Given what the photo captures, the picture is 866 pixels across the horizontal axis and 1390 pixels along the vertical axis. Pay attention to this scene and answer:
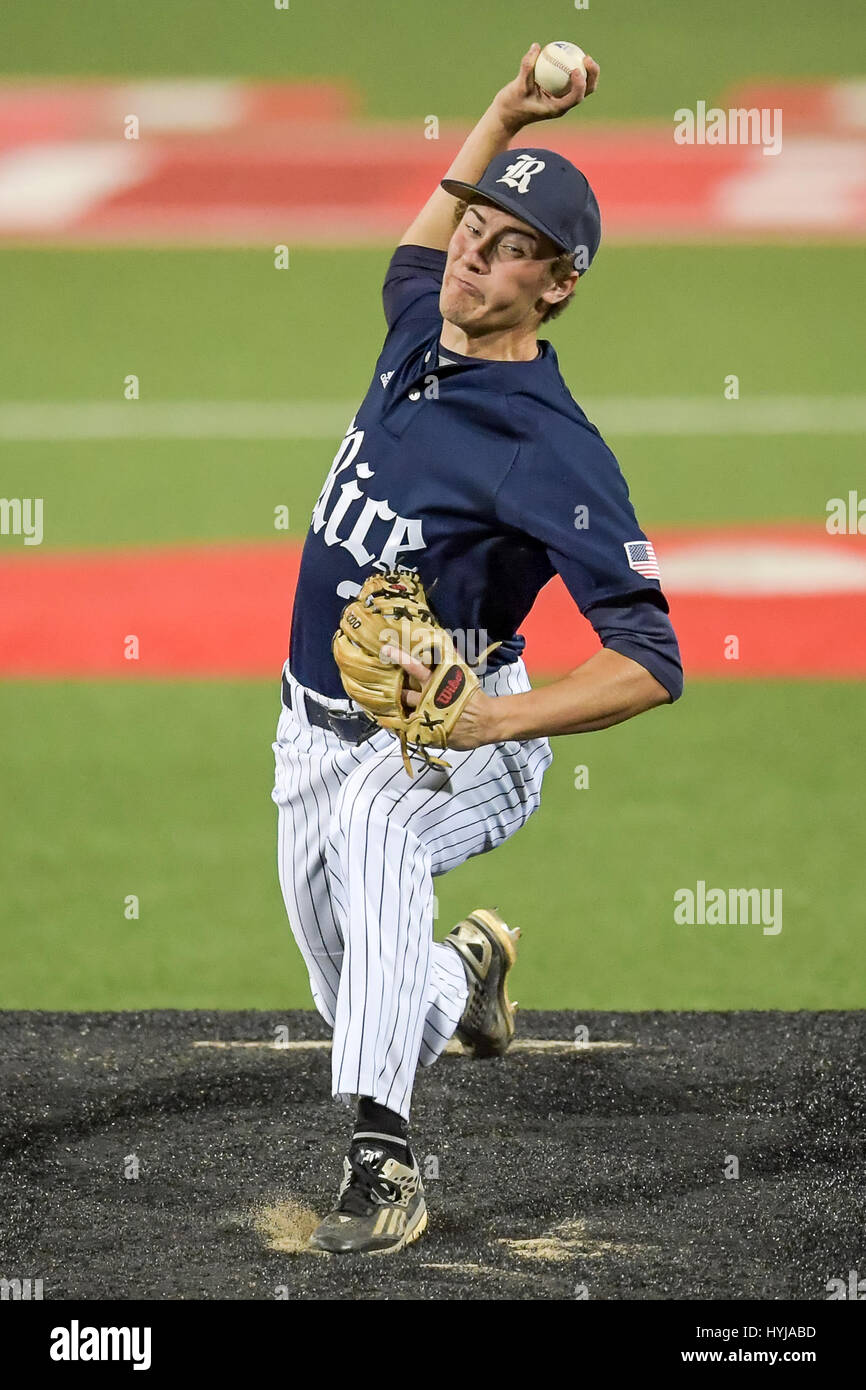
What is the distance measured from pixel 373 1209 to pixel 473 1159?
57 cm

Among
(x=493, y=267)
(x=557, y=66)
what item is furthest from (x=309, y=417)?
(x=493, y=267)

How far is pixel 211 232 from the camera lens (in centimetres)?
1716

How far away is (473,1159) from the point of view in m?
4.24

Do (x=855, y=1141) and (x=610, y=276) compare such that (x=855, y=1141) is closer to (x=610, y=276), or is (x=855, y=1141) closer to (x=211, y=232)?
(x=610, y=276)

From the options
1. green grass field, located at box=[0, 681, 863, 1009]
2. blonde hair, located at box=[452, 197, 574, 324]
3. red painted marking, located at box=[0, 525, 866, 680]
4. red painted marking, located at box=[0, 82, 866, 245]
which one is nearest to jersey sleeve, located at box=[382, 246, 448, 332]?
blonde hair, located at box=[452, 197, 574, 324]

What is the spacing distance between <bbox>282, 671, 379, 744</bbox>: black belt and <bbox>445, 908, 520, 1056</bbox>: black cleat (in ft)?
2.58

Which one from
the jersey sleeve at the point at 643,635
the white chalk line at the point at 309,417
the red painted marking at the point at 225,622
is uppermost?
the white chalk line at the point at 309,417

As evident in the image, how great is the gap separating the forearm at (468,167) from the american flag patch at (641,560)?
3.67ft

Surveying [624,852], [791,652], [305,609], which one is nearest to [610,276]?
[791,652]

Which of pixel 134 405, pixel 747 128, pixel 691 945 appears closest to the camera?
pixel 691 945

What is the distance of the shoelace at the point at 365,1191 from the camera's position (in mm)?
3719

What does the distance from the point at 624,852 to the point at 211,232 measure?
11.7 metres

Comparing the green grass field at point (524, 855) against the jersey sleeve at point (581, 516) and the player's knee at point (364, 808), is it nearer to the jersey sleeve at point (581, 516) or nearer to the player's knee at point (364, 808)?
the player's knee at point (364, 808)

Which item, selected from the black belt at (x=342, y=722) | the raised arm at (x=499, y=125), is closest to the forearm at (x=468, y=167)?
the raised arm at (x=499, y=125)
